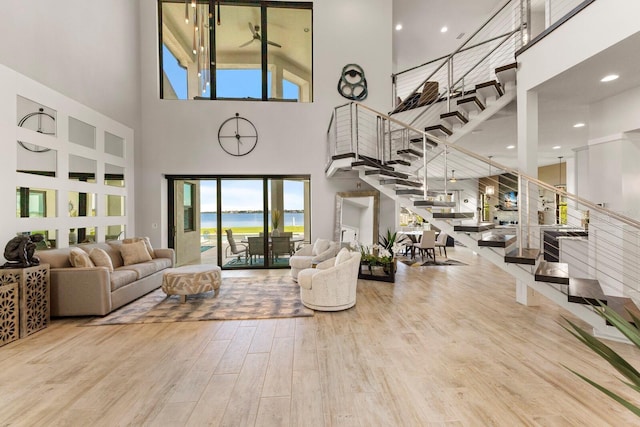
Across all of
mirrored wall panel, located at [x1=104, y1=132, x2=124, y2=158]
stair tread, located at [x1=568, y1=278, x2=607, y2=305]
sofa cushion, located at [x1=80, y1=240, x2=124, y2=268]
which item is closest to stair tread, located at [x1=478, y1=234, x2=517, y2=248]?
stair tread, located at [x1=568, y1=278, x2=607, y2=305]

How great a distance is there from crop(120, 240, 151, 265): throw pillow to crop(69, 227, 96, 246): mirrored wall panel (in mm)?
580

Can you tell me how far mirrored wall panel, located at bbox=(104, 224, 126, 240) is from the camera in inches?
243

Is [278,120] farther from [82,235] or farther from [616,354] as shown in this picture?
[616,354]

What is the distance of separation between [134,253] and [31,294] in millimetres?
1943

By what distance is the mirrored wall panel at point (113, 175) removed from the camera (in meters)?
6.10

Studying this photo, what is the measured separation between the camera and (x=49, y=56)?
467 centimetres

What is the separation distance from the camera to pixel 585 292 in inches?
127

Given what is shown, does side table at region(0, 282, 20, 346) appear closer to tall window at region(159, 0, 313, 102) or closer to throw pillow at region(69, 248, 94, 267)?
throw pillow at region(69, 248, 94, 267)

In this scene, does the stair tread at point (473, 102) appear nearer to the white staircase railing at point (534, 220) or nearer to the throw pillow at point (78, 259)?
the white staircase railing at point (534, 220)

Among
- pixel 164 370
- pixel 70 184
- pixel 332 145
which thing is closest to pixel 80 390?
pixel 164 370

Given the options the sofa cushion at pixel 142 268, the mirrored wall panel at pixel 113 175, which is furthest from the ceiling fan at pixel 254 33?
the sofa cushion at pixel 142 268

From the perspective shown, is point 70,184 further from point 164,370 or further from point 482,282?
point 482,282

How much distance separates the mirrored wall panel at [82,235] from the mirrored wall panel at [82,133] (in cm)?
145

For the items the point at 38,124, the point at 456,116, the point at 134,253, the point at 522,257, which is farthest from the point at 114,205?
the point at 522,257
